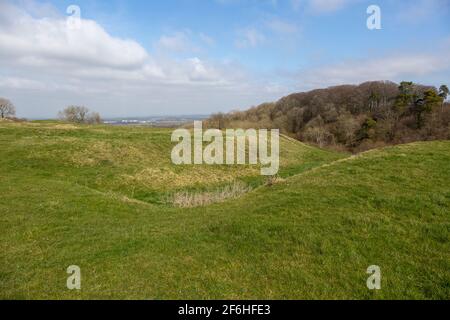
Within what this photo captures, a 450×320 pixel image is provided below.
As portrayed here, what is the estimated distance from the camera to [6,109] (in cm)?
8494

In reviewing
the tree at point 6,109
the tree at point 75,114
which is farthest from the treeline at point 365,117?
the tree at point 6,109

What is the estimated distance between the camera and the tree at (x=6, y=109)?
82800 millimetres

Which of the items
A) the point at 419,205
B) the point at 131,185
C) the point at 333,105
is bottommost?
the point at 131,185

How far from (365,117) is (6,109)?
101m

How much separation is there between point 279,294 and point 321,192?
20.1 feet

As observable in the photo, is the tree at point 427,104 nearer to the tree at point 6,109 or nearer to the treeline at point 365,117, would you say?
the treeline at point 365,117

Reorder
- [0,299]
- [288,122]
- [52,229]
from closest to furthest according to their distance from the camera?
[0,299] < [52,229] < [288,122]

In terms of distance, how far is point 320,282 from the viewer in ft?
22.2

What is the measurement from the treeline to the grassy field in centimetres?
6223

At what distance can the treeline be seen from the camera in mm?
71125

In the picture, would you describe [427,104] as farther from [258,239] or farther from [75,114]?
[75,114]
